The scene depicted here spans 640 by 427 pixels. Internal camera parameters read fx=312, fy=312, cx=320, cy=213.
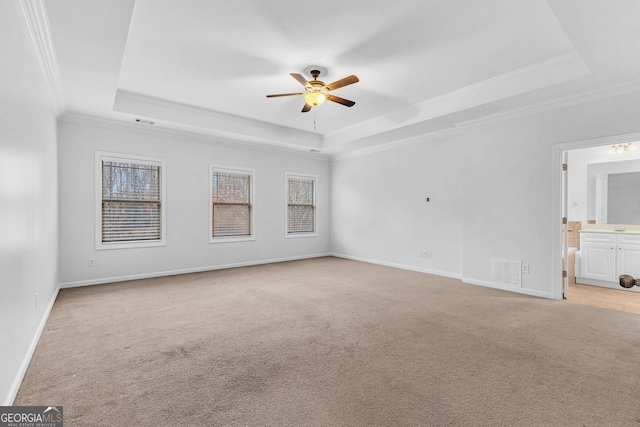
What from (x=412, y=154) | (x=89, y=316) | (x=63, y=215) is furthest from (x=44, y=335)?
(x=412, y=154)

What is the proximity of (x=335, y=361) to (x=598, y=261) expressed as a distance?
5.16 meters

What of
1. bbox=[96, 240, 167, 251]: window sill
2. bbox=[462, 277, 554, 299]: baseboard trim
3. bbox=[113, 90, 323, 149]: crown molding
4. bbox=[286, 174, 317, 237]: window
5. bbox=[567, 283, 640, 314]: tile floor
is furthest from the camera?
bbox=[286, 174, 317, 237]: window

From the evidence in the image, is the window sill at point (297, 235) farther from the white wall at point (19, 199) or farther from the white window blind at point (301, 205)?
the white wall at point (19, 199)

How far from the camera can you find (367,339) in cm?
291

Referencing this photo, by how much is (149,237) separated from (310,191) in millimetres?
3861

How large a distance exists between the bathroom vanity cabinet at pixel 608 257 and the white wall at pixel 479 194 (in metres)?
1.59

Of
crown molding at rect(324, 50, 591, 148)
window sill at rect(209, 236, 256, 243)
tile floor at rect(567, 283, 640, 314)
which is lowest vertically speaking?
tile floor at rect(567, 283, 640, 314)

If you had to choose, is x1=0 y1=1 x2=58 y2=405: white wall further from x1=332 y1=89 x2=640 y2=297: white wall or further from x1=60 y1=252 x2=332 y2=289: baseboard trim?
x1=332 y1=89 x2=640 y2=297: white wall

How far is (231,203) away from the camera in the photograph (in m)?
6.62

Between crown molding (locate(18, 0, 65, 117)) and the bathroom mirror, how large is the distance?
25.8 ft

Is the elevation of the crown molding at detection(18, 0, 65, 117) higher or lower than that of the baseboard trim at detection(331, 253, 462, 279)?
higher

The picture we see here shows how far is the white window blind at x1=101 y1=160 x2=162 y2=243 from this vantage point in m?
5.22

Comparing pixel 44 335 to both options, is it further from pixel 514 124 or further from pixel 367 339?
pixel 514 124

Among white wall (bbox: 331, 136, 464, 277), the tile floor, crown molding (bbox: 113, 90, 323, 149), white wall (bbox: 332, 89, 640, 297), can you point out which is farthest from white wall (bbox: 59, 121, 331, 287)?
the tile floor
